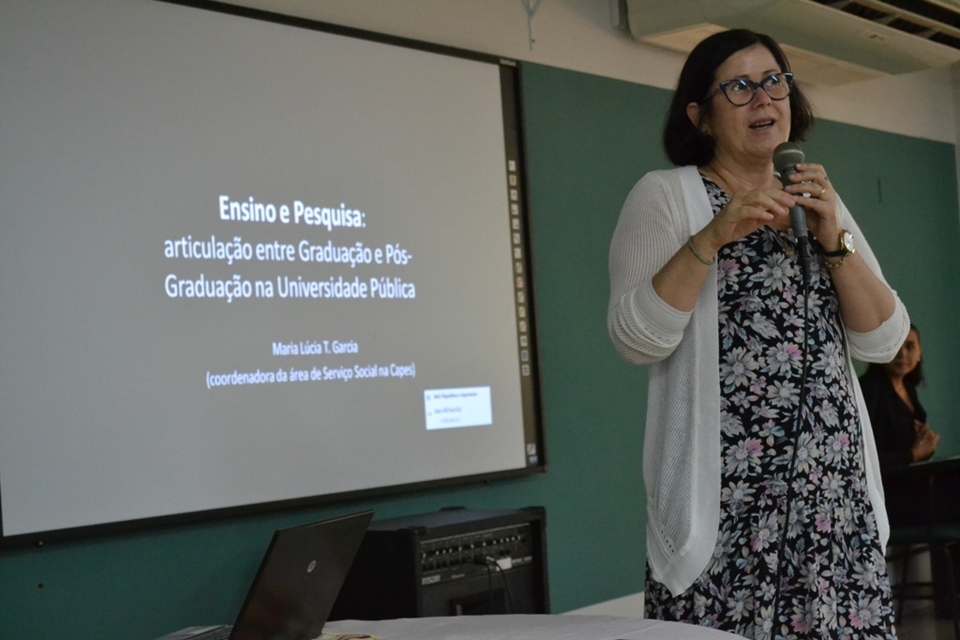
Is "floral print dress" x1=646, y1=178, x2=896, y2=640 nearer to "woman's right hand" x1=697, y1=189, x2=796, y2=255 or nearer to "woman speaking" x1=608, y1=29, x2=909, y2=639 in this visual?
"woman speaking" x1=608, y1=29, x2=909, y2=639

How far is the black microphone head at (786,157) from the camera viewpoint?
1615 millimetres

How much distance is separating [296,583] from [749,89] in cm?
103

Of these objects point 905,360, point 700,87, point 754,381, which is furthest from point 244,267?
point 905,360

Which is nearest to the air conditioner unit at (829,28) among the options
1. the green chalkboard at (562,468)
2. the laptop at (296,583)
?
the green chalkboard at (562,468)

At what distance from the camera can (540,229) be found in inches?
167

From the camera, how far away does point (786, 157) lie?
5.33 ft

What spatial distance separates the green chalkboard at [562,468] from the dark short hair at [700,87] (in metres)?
1.98

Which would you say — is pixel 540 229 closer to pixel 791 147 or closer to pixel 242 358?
pixel 242 358

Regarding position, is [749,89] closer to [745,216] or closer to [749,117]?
[749,117]

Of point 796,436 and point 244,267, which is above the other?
point 244,267

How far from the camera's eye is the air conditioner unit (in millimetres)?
4402

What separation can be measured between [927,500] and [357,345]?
83.3 inches

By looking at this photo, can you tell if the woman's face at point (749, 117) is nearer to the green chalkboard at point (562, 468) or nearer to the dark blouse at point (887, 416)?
the green chalkboard at point (562, 468)

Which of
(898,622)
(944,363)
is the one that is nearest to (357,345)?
(898,622)
